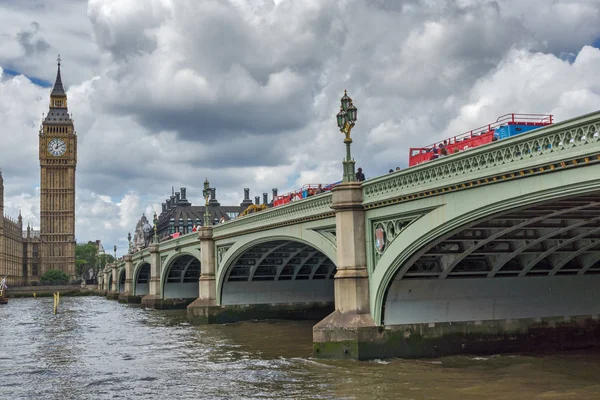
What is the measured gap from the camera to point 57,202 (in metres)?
164

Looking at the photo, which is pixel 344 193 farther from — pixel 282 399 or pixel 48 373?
pixel 48 373

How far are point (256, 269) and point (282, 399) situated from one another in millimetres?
26769

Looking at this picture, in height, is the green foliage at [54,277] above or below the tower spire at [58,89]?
below

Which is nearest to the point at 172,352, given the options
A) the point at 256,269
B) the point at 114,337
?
the point at 114,337

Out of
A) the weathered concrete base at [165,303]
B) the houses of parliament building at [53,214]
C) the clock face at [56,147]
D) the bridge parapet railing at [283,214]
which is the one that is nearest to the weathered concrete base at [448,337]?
the bridge parapet railing at [283,214]

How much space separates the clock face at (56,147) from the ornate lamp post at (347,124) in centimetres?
15244

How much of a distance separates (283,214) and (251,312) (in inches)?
590

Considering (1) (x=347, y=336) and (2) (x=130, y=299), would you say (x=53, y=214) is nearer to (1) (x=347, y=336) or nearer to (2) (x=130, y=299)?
(2) (x=130, y=299)

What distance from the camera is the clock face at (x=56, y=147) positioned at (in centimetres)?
16538

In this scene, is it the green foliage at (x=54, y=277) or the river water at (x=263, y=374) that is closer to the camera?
the river water at (x=263, y=374)

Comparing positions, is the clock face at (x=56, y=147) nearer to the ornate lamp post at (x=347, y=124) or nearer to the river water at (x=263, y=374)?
the river water at (x=263, y=374)

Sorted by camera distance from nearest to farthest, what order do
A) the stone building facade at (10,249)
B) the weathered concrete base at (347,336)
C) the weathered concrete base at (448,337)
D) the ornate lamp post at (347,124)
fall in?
the weathered concrete base at (347,336) → the weathered concrete base at (448,337) → the ornate lamp post at (347,124) → the stone building facade at (10,249)

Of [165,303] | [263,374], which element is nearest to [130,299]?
[165,303]

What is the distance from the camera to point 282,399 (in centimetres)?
1856
